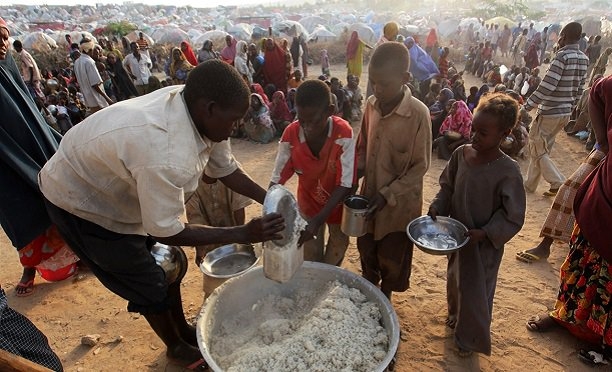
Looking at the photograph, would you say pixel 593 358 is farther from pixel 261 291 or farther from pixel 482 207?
pixel 261 291

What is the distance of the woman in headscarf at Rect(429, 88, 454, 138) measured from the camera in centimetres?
684

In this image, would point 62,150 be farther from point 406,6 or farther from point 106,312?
point 406,6

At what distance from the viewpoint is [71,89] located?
8586mm

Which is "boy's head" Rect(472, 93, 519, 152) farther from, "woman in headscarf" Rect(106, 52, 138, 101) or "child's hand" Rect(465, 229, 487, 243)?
"woman in headscarf" Rect(106, 52, 138, 101)

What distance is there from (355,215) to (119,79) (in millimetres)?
8192

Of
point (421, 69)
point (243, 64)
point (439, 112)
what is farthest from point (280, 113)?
point (421, 69)

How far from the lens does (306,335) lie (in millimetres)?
1767

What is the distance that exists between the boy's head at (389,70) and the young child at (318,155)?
30 cm

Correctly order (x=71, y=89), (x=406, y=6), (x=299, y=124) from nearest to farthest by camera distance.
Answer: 1. (x=299, y=124)
2. (x=71, y=89)
3. (x=406, y=6)

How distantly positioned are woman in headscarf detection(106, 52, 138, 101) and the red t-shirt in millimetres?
7480

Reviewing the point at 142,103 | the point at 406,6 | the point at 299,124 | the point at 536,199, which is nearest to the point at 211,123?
the point at 142,103

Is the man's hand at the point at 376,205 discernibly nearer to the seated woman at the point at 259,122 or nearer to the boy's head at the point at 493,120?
the boy's head at the point at 493,120

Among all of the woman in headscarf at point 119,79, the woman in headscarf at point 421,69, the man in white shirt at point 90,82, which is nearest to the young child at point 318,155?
the man in white shirt at point 90,82

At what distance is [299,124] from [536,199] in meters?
4.13
